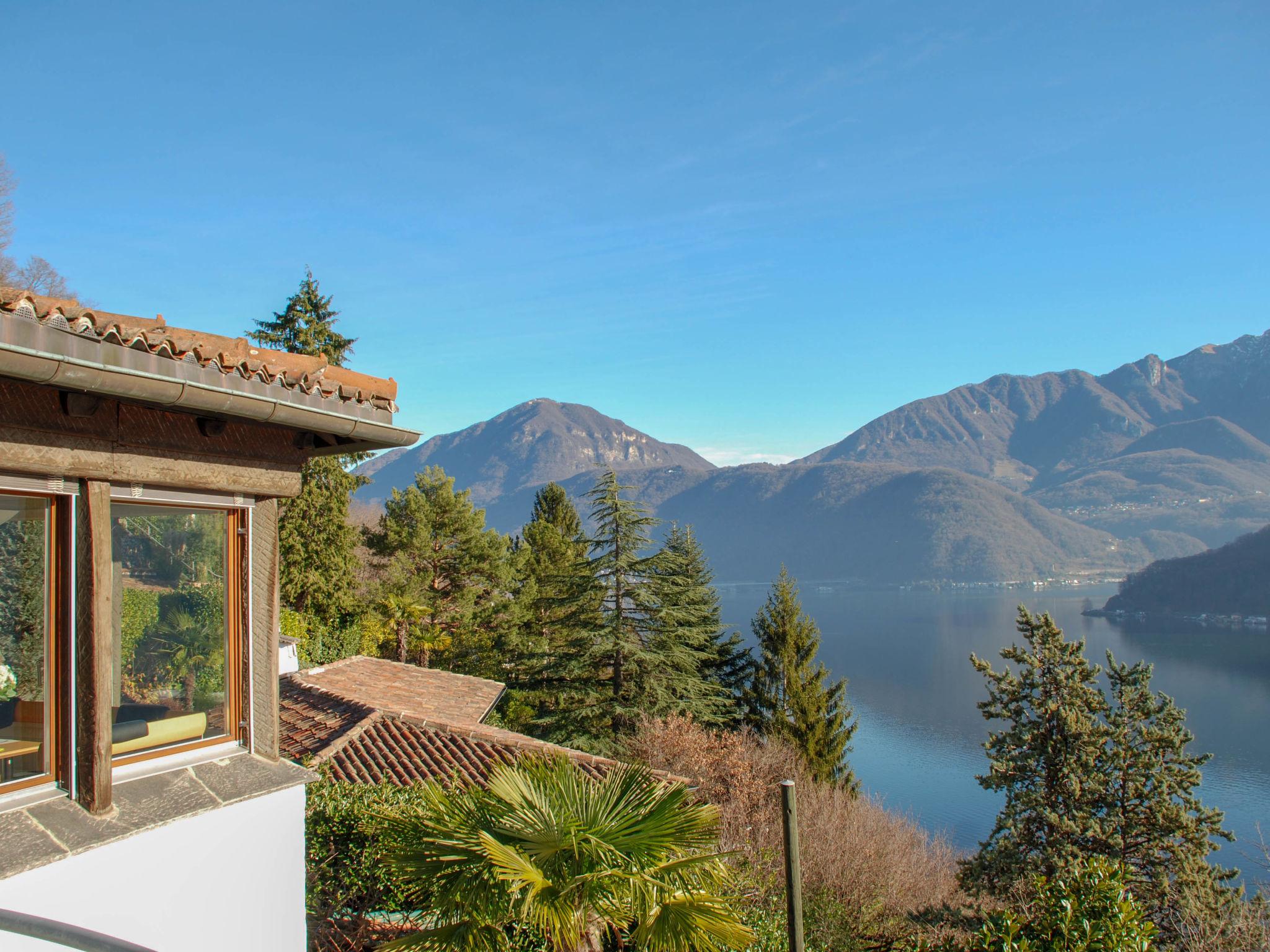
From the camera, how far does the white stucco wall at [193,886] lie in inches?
129

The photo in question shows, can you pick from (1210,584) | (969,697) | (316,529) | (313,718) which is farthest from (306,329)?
(1210,584)

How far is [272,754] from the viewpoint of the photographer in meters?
4.49

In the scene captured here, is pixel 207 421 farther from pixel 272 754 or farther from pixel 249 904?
pixel 249 904

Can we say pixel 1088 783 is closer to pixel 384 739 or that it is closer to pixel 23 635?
pixel 384 739

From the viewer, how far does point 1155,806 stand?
23.6 m

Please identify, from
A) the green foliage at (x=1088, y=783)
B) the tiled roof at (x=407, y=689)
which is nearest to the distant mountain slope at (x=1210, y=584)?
the green foliage at (x=1088, y=783)

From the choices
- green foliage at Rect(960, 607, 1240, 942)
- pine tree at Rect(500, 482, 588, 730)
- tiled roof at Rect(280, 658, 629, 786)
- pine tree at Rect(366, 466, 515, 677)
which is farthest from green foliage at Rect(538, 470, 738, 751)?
tiled roof at Rect(280, 658, 629, 786)

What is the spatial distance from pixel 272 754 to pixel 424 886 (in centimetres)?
138

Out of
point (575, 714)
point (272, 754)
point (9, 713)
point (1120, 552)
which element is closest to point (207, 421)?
point (9, 713)

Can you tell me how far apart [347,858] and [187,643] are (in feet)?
14.9

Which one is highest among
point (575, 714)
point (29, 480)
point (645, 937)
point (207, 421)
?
point (207, 421)

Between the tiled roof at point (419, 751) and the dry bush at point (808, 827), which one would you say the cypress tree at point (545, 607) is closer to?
the dry bush at point (808, 827)

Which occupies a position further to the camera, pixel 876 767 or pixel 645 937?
pixel 876 767

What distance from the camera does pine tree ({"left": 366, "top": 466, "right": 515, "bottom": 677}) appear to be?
105 ft
